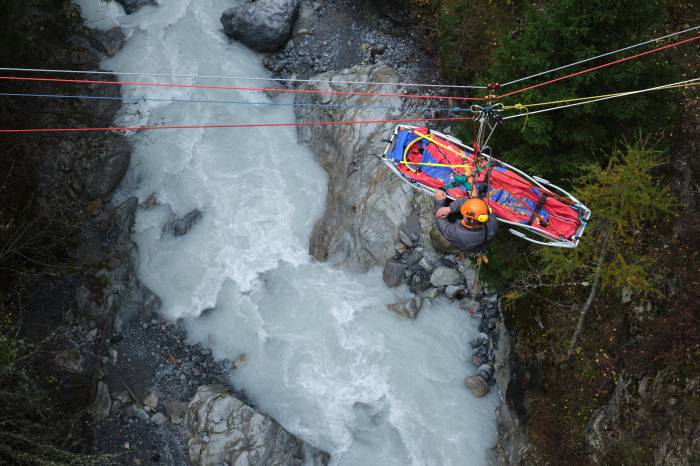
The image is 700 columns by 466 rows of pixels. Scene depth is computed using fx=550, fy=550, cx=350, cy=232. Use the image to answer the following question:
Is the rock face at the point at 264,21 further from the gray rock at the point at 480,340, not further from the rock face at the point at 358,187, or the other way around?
the gray rock at the point at 480,340

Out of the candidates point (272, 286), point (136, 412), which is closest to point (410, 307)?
point (272, 286)

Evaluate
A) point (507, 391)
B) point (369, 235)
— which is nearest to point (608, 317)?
point (507, 391)

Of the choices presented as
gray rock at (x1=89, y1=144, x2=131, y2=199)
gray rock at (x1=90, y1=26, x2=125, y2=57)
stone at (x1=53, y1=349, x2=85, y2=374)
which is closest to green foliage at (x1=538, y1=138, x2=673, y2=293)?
stone at (x1=53, y1=349, x2=85, y2=374)

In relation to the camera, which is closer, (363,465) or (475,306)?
(363,465)

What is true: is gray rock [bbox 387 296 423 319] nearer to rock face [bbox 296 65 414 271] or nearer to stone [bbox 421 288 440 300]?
stone [bbox 421 288 440 300]

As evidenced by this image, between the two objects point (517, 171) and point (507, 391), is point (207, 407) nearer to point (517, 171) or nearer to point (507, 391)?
point (507, 391)

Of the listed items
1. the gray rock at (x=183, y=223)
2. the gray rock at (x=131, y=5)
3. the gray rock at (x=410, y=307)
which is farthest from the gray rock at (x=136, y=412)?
the gray rock at (x=131, y=5)
